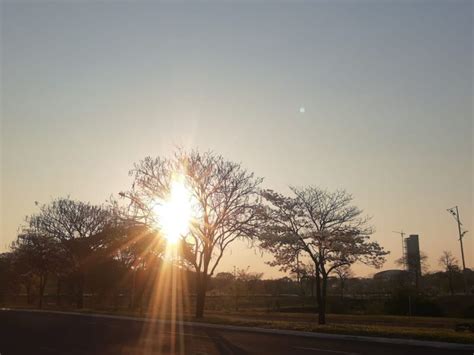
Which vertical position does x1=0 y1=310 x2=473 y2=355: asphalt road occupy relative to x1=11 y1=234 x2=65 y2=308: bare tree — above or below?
below

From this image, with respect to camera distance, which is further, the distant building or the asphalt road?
the distant building

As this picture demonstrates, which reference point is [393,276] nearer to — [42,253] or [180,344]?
[42,253]

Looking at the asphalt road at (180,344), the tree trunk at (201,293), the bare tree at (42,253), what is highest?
the bare tree at (42,253)

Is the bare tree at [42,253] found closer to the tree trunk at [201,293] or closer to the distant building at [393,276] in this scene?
the tree trunk at [201,293]

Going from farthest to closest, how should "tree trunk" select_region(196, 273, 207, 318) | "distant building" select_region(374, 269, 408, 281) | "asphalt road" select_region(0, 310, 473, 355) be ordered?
"distant building" select_region(374, 269, 408, 281) → "tree trunk" select_region(196, 273, 207, 318) → "asphalt road" select_region(0, 310, 473, 355)

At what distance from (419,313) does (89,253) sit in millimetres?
37082

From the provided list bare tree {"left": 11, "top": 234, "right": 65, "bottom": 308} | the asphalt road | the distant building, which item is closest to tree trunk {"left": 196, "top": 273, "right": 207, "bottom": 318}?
the asphalt road

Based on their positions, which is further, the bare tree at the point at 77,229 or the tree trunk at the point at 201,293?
the bare tree at the point at 77,229

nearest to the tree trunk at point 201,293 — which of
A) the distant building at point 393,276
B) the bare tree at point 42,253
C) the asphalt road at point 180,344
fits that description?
the asphalt road at point 180,344

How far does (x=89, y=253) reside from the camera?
179ft

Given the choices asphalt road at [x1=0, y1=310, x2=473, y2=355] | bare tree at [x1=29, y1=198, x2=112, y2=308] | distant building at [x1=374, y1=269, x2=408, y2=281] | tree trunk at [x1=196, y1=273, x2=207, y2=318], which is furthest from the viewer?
distant building at [x1=374, y1=269, x2=408, y2=281]

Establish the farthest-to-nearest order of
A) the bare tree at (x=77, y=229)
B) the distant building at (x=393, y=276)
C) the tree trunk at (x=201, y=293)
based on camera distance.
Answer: the distant building at (x=393, y=276) < the bare tree at (x=77, y=229) < the tree trunk at (x=201, y=293)

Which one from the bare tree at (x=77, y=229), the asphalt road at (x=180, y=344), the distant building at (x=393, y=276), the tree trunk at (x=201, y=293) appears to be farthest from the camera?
the distant building at (x=393, y=276)

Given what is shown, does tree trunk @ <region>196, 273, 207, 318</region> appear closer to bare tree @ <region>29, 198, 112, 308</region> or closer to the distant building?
bare tree @ <region>29, 198, 112, 308</region>
